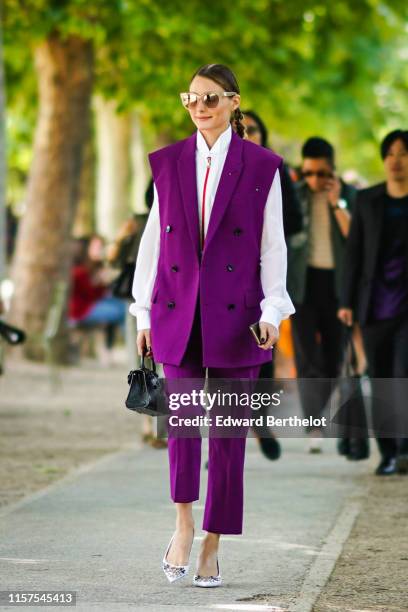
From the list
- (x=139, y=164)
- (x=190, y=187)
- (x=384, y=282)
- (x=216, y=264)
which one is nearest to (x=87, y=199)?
(x=139, y=164)

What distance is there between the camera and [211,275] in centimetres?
641

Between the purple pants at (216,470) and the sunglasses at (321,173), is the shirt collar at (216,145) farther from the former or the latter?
the sunglasses at (321,173)

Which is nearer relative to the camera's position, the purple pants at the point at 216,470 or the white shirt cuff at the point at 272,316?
the white shirt cuff at the point at 272,316

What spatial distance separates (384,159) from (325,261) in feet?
4.28

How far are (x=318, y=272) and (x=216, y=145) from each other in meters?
4.80

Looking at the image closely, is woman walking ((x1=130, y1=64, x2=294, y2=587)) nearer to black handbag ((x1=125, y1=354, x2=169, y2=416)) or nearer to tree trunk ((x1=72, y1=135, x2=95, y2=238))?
black handbag ((x1=125, y1=354, x2=169, y2=416))

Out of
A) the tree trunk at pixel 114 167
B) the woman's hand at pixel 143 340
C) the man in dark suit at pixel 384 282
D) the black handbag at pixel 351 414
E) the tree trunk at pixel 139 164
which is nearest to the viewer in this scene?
the woman's hand at pixel 143 340

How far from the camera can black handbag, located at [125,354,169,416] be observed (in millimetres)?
6426

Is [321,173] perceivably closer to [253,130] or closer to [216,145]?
[253,130]

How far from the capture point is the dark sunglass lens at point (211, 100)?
6527mm

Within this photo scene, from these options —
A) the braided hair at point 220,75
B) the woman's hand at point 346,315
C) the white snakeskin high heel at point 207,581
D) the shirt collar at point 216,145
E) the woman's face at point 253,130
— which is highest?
the woman's face at point 253,130

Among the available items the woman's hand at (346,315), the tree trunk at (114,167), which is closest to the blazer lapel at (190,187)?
the woman's hand at (346,315)

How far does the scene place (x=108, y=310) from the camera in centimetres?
2392

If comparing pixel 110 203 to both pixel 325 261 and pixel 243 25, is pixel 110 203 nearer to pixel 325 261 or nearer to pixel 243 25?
pixel 243 25
